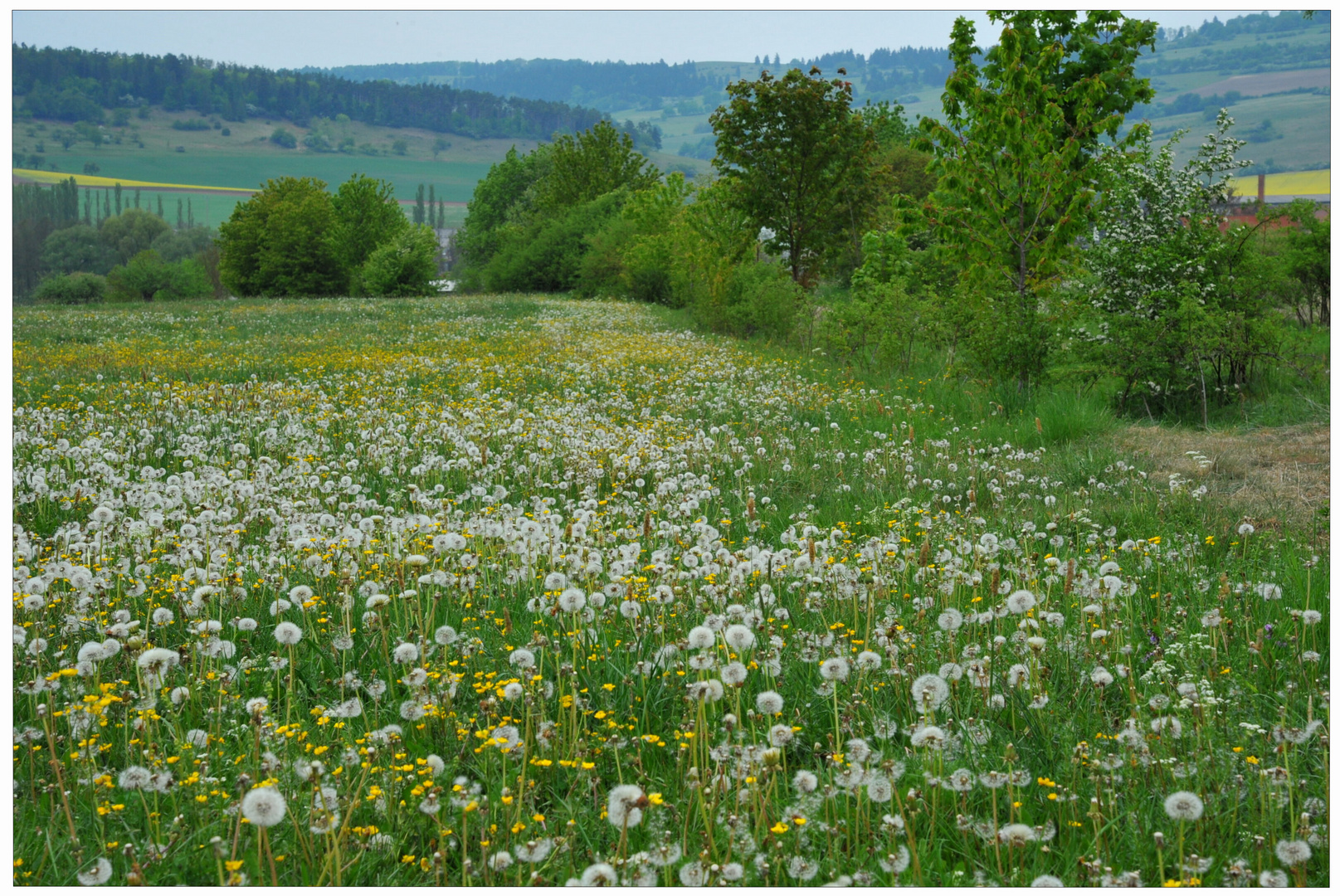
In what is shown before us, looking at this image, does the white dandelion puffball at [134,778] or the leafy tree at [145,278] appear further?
the leafy tree at [145,278]

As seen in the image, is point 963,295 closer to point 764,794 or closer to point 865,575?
point 865,575

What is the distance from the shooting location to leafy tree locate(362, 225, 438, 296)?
179ft

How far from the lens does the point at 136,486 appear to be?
243 inches

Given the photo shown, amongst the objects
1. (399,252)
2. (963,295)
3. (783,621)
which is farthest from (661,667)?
(399,252)

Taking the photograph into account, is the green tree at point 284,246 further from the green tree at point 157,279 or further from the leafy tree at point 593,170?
the leafy tree at point 593,170

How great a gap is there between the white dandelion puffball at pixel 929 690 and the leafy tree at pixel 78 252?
62.5m

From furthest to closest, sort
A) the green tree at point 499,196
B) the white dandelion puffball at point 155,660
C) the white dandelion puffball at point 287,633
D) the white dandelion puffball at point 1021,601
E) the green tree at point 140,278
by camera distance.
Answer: the green tree at point 499,196 → the green tree at point 140,278 → the white dandelion puffball at point 1021,601 → the white dandelion puffball at point 287,633 → the white dandelion puffball at point 155,660

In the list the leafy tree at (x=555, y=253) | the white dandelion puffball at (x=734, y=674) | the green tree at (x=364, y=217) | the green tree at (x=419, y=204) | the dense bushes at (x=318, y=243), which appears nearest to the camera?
the white dandelion puffball at (x=734, y=674)

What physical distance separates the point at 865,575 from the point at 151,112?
464ft

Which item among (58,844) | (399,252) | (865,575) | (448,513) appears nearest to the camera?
(58,844)

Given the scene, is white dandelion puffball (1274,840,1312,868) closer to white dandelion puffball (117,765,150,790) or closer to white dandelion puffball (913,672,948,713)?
white dandelion puffball (913,672,948,713)

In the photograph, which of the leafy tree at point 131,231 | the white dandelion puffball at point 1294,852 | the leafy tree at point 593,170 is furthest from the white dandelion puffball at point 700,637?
the leafy tree at point 131,231

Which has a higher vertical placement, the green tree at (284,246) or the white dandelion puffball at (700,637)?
the green tree at (284,246)

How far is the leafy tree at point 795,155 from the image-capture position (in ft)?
86.7
